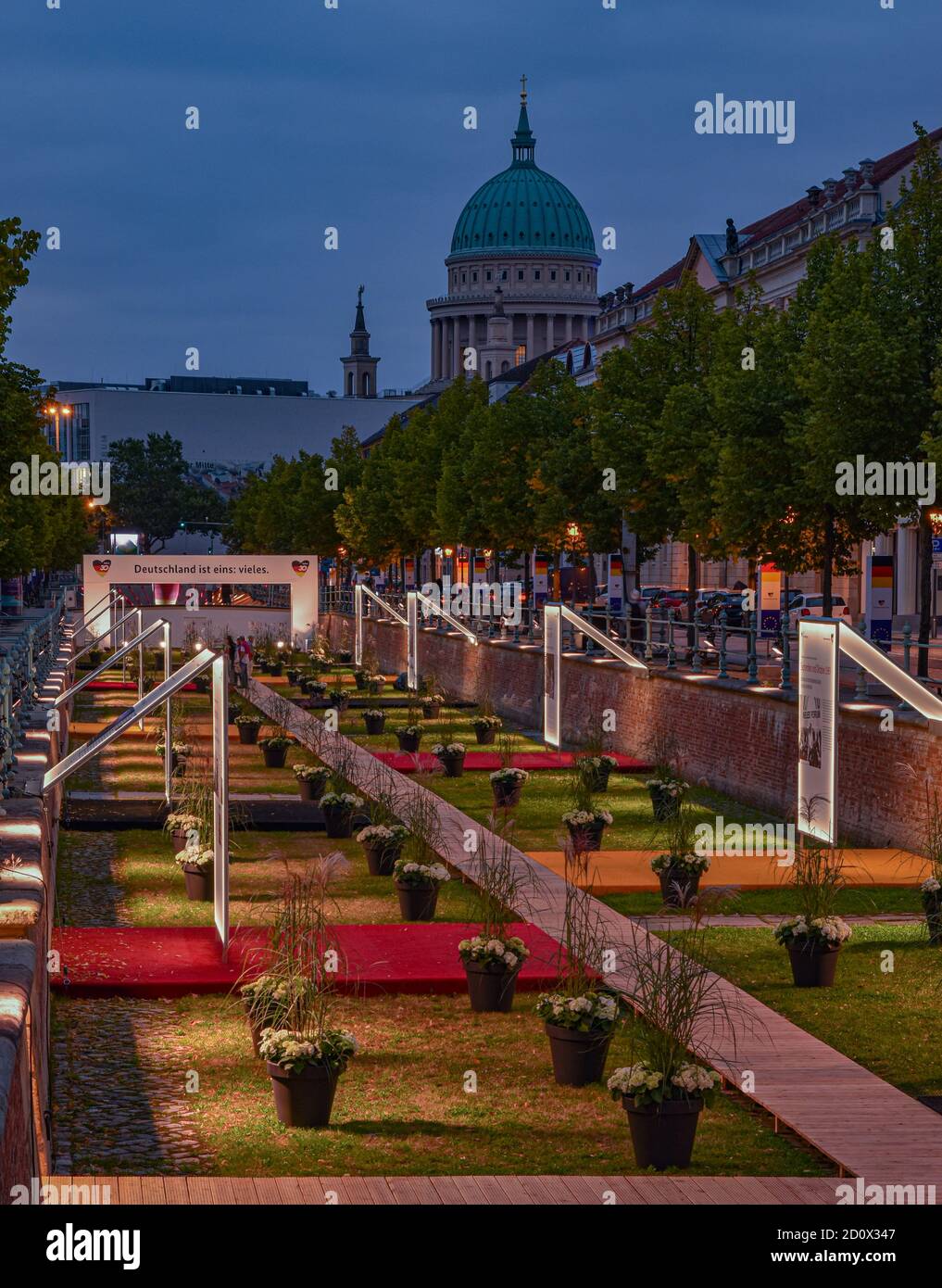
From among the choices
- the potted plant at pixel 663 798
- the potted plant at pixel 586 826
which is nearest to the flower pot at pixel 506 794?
the potted plant at pixel 663 798

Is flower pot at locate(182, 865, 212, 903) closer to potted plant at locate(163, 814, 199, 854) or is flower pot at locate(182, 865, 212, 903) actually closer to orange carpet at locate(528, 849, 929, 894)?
potted plant at locate(163, 814, 199, 854)

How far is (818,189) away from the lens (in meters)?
89.3

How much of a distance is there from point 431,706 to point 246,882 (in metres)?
26.0

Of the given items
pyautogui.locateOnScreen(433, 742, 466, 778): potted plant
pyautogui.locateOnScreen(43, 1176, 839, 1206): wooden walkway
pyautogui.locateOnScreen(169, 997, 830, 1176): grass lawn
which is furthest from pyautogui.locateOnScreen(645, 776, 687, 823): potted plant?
pyautogui.locateOnScreen(43, 1176, 839, 1206): wooden walkway

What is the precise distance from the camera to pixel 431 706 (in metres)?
47.6

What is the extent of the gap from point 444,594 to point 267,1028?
69815 millimetres

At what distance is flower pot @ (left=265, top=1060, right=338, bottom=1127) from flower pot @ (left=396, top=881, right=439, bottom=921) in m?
6.76

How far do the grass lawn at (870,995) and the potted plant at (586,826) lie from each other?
469cm

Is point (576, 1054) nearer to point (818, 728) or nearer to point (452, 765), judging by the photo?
point (818, 728)

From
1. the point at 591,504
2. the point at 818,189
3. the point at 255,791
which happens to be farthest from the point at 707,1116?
the point at 818,189

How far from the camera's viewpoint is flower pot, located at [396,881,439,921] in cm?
1870

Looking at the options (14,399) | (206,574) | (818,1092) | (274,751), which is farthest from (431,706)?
(818,1092)

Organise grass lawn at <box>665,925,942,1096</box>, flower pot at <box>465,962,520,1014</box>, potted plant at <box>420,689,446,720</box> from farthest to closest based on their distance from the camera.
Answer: potted plant at <box>420,689,446,720</box>
flower pot at <box>465,962,520,1014</box>
grass lawn at <box>665,925,942,1096</box>
